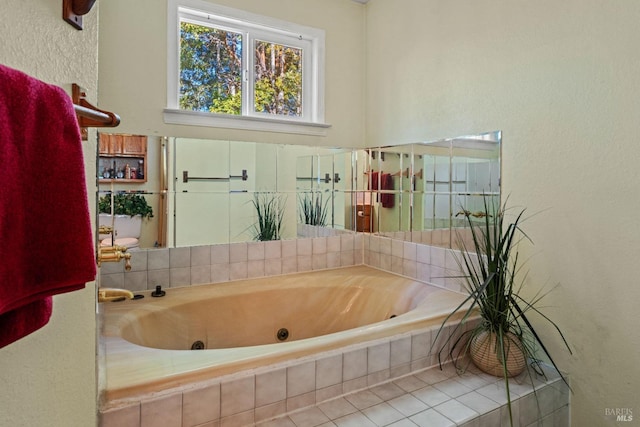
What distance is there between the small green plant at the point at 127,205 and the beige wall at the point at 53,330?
128 cm

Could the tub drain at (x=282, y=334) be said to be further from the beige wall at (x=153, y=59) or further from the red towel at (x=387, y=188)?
the beige wall at (x=153, y=59)

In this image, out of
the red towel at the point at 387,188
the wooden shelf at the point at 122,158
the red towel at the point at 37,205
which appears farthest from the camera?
the red towel at the point at 387,188

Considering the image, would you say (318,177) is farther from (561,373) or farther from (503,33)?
(561,373)

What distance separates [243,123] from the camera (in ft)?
8.21

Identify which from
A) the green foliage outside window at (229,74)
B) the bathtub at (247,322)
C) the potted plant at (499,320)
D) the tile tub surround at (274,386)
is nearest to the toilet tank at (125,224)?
the bathtub at (247,322)

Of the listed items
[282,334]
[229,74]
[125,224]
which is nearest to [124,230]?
[125,224]

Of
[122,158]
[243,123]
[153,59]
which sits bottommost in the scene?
[122,158]

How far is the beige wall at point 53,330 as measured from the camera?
0.62 m

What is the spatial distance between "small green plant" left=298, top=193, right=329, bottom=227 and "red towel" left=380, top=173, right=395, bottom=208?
0.46 m

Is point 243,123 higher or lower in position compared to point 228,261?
higher

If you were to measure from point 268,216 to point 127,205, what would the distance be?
911 millimetres

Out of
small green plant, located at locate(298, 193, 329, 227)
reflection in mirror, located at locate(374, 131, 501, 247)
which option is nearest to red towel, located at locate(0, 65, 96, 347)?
reflection in mirror, located at locate(374, 131, 501, 247)

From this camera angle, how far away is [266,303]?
90.0 inches

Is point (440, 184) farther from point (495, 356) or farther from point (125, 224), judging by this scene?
point (125, 224)
